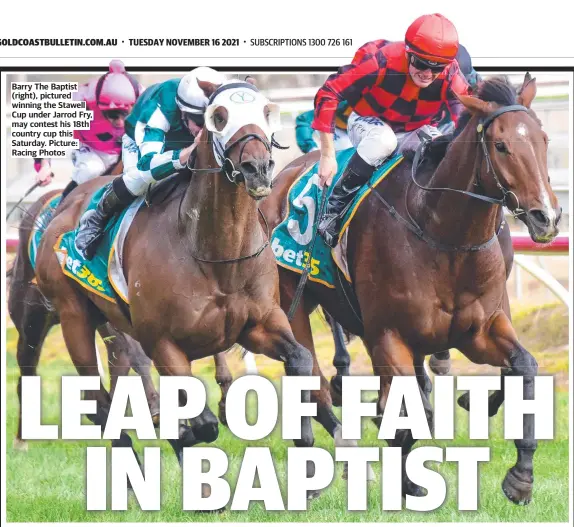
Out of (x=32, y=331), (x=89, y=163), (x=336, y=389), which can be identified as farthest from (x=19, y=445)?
(x=336, y=389)

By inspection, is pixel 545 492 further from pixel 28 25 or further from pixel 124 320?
pixel 28 25

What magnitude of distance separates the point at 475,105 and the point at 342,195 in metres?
0.93

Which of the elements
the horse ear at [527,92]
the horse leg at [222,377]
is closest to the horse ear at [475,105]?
the horse ear at [527,92]

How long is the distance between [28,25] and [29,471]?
2226mm

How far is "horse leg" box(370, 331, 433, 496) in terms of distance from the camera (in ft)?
21.8

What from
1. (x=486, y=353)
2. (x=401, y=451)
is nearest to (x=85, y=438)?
(x=401, y=451)

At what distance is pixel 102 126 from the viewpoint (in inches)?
302

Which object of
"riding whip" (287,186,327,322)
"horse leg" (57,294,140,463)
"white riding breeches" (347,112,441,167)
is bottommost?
"horse leg" (57,294,140,463)

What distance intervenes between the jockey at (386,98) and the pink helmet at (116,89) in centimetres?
99

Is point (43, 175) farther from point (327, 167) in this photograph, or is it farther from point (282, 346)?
point (282, 346)

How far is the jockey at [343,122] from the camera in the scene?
271 inches

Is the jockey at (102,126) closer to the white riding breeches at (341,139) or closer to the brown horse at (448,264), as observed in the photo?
the white riding breeches at (341,139)

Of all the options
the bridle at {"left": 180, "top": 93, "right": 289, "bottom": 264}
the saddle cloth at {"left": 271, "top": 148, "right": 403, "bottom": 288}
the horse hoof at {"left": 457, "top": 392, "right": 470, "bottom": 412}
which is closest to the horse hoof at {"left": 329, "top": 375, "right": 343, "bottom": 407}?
the saddle cloth at {"left": 271, "top": 148, "right": 403, "bottom": 288}

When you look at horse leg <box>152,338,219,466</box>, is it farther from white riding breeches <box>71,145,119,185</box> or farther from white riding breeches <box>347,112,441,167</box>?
white riding breeches <box>71,145,119,185</box>
